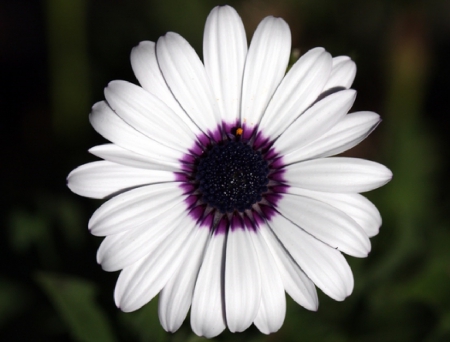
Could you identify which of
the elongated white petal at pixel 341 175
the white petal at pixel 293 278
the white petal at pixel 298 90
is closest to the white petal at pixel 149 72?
the white petal at pixel 298 90

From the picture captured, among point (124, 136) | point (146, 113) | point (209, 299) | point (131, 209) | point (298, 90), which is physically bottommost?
point (209, 299)

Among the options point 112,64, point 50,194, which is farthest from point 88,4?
point 50,194

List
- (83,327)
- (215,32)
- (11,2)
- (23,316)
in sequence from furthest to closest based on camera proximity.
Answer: (11,2) < (23,316) < (83,327) < (215,32)

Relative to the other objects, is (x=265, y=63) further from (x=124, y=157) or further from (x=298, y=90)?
(x=124, y=157)

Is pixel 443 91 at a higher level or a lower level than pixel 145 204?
higher

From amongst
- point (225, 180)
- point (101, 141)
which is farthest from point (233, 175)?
point (101, 141)

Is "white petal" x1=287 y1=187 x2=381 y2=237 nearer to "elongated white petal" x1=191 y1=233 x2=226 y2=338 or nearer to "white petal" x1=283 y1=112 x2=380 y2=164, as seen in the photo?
"white petal" x1=283 y1=112 x2=380 y2=164

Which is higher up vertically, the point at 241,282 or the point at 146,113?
the point at 146,113

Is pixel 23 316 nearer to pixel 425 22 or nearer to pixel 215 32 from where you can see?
pixel 215 32
